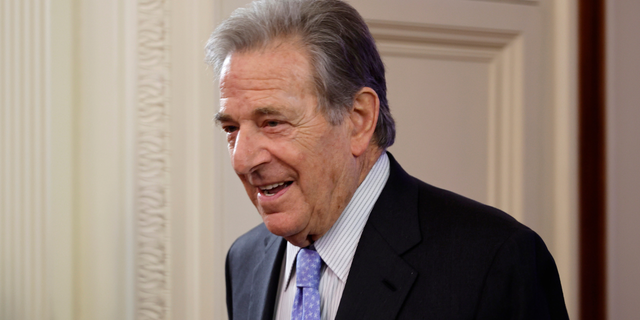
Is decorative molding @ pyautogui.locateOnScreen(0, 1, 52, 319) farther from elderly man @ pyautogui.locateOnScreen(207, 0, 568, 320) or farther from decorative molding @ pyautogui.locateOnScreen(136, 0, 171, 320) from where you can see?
elderly man @ pyautogui.locateOnScreen(207, 0, 568, 320)

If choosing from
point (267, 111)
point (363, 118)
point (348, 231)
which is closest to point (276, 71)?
point (267, 111)

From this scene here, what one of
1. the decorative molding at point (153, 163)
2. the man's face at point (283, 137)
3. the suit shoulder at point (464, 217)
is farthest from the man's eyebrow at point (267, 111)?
the decorative molding at point (153, 163)

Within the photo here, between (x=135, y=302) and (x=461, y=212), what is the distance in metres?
0.93

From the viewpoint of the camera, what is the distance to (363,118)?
111 centimetres

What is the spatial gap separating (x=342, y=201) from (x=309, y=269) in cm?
16

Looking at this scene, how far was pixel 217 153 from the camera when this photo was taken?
162cm

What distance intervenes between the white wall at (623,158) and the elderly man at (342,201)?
1056mm

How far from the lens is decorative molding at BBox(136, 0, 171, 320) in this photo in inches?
60.4

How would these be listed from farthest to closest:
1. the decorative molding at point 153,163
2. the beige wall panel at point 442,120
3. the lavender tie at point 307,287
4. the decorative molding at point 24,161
Answer: the beige wall panel at point 442,120 → the decorative molding at point 153,163 → the decorative molding at point 24,161 → the lavender tie at point 307,287

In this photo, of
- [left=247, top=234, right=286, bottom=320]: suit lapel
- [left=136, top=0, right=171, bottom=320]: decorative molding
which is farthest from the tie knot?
[left=136, top=0, right=171, bottom=320]: decorative molding

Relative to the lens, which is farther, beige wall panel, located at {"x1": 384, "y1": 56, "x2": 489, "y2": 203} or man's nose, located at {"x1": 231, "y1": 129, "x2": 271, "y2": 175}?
beige wall panel, located at {"x1": 384, "y1": 56, "x2": 489, "y2": 203}

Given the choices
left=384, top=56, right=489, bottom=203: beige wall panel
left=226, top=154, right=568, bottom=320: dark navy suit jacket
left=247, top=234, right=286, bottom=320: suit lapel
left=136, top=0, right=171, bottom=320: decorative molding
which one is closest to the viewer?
left=226, top=154, right=568, bottom=320: dark navy suit jacket

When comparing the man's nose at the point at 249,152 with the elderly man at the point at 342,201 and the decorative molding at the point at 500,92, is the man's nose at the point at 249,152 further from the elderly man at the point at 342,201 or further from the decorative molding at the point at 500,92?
the decorative molding at the point at 500,92

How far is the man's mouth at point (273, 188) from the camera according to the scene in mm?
1062
